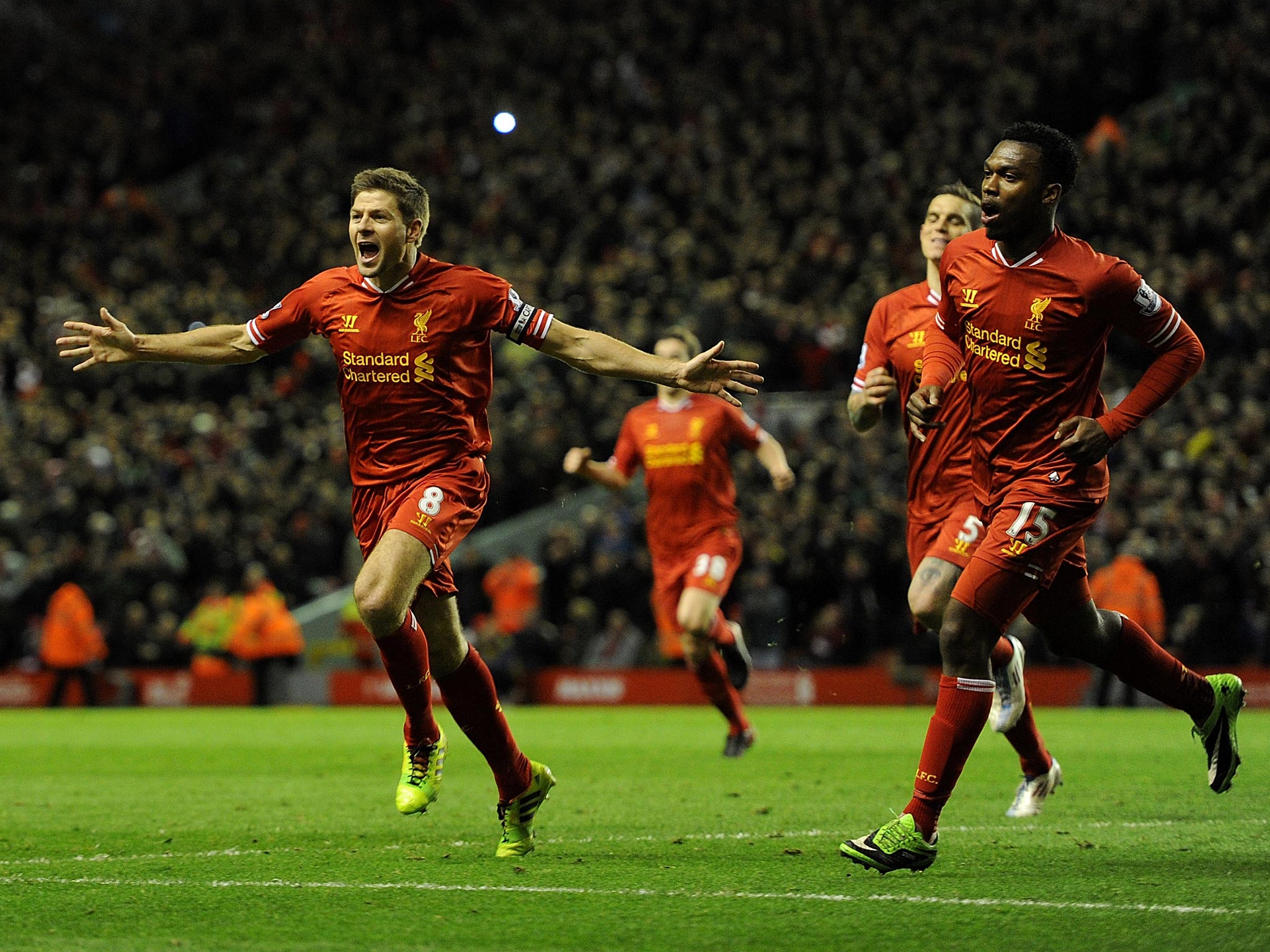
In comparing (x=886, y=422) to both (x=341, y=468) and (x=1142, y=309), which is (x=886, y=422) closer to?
(x=341, y=468)

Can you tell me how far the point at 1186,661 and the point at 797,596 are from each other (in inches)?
176

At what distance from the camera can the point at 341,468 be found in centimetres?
2389

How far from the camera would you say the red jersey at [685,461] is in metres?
12.4

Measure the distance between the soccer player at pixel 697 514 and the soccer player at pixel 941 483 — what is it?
320 cm

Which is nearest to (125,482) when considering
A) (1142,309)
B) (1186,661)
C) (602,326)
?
(602,326)

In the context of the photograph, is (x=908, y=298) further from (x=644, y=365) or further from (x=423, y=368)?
(x=423, y=368)

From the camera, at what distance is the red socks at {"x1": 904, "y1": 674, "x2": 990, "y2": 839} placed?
6.09 meters

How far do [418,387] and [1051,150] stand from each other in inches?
106

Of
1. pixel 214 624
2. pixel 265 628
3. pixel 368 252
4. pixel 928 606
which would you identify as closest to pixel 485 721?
pixel 368 252

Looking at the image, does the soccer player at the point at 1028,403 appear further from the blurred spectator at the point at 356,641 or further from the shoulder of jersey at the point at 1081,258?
the blurred spectator at the point at 356,641

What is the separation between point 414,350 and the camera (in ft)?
23.2

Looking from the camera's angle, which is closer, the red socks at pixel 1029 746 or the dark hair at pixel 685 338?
the red socks at pixel 1029 746

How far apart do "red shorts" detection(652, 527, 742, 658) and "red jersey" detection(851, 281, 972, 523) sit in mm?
3416

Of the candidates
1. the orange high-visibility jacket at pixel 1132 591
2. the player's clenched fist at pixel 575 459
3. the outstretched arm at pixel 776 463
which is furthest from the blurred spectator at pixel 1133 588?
the player's clenched fist at pixel 575 459
